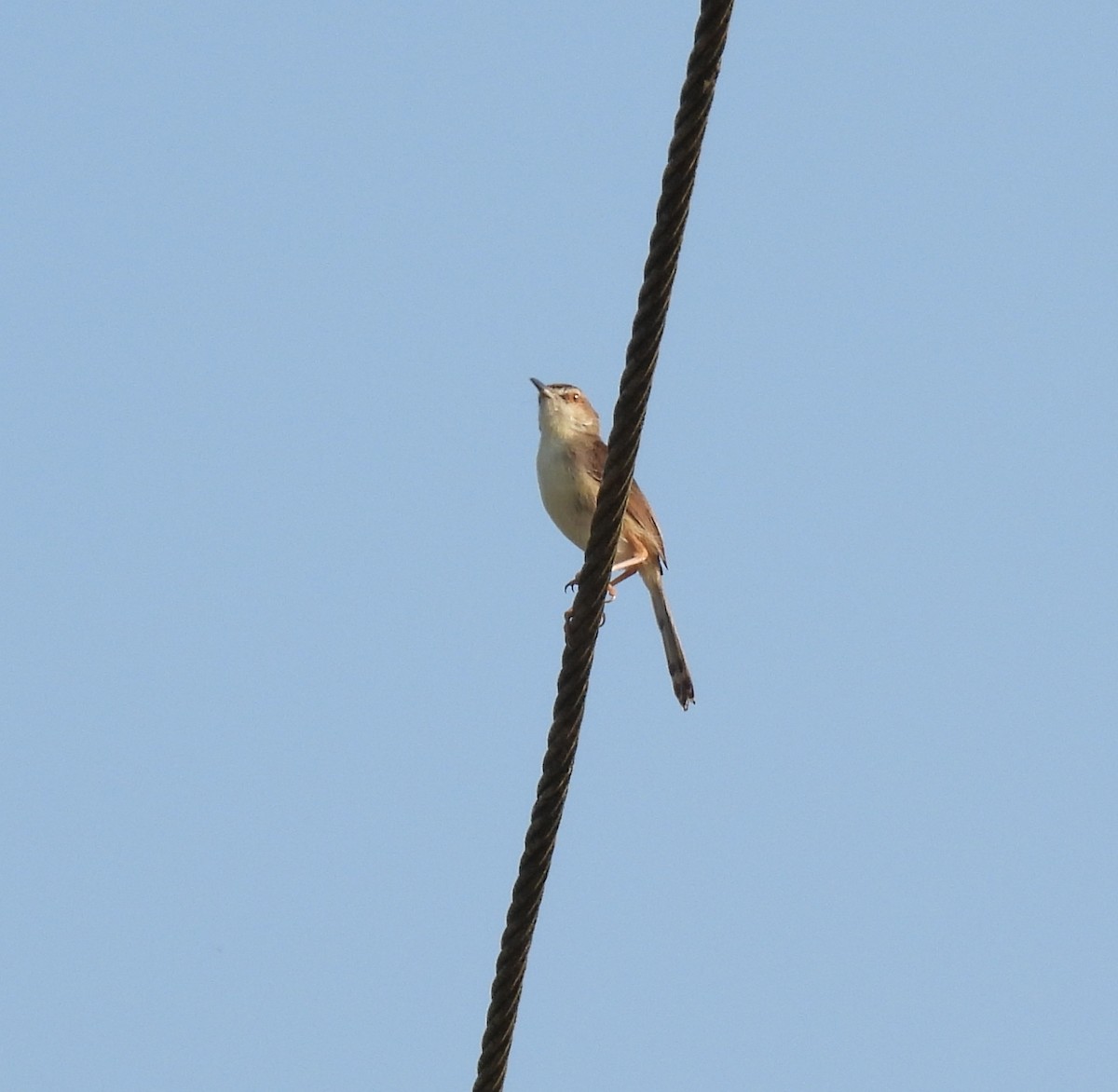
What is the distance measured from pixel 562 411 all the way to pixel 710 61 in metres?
5.43

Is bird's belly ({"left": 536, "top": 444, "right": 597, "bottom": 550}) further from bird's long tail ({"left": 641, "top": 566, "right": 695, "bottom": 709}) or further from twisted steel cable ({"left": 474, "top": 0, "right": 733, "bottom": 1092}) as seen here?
twisted steel cable ({"left": 474, "top": 0, "right": 733, "bottom": 1092})

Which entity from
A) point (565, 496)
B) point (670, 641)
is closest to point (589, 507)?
point (565, 496)

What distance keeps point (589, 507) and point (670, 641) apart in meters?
0.73

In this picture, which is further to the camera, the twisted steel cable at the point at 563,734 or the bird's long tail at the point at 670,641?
the bird's long tail at the point at 670,641

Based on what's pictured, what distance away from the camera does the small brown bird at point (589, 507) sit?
311 inches

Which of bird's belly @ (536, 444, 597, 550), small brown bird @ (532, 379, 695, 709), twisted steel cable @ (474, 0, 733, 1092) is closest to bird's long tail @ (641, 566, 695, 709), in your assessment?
small brown bird @ (532, 379, 695, 709)

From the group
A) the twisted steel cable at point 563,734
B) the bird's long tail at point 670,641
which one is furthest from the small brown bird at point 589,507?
the twisted steel cable at point 563,734

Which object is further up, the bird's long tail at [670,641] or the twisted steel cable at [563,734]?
the twisted steel cable at [563,734]

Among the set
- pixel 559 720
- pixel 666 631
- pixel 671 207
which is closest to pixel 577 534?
pixel 666 631

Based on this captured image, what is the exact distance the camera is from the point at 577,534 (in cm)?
802

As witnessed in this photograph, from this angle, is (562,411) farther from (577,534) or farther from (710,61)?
(710,61)

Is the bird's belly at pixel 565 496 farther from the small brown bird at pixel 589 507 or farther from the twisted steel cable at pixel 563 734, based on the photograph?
the twisted steel cable at pixel 563 734

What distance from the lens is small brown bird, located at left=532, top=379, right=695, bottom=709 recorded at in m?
7.91

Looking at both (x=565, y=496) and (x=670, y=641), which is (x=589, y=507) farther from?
(x=670, y=641)
